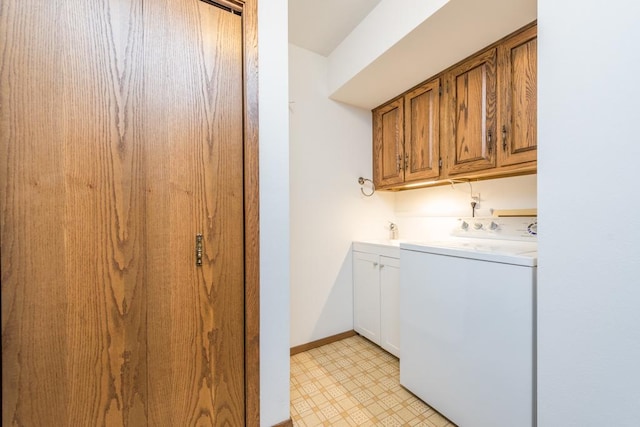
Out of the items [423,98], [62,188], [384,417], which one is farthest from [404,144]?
[62,188]

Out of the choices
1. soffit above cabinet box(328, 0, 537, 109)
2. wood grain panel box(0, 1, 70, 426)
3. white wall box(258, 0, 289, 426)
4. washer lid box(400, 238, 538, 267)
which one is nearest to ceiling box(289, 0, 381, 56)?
soffit above cabinet box(328, 0, 537, 109)

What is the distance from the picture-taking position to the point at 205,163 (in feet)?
3.48

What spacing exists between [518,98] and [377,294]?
169 centimetres

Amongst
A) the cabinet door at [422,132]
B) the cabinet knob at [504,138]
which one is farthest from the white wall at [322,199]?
the cabinet knob at [504,138]

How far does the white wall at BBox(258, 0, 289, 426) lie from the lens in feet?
3.89

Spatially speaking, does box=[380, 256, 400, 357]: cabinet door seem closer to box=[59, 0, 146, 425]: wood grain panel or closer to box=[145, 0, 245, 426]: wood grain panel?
box=[145, 0, 245, 426]: wood grain panel

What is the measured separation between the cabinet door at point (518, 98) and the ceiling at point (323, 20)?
954 millimetres

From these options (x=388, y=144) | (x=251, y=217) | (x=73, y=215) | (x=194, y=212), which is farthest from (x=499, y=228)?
(x=73, y=215)

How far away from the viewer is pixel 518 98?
1.42 m

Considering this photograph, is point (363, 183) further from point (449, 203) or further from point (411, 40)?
point (411, 40)

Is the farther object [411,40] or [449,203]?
[449,203]

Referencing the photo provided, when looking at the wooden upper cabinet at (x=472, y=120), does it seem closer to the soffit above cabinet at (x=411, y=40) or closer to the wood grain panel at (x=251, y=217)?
the soffit above cabinet at (x=411, y=40)

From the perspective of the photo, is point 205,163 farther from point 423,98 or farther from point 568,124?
point 423,98

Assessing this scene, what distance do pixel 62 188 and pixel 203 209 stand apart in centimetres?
44
